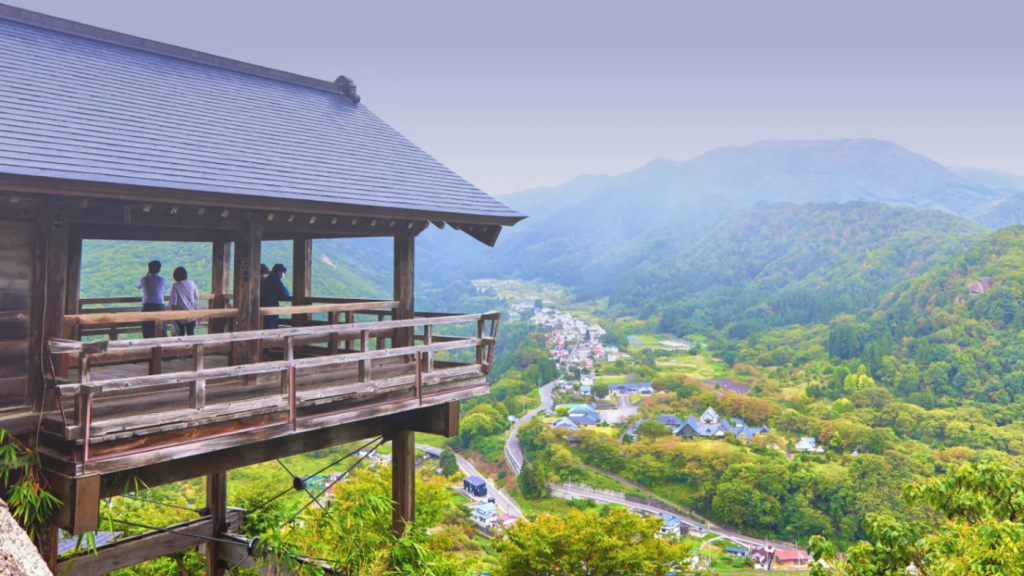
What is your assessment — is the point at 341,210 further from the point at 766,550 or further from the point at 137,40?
the point at 766,550

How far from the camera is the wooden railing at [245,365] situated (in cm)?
401

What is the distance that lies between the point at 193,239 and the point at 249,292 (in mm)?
2885

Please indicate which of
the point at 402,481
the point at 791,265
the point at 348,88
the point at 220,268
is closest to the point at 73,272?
the point at 220,268

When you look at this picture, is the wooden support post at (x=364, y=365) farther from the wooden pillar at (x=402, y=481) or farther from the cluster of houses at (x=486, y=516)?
the cluster of houses at (x=486, y=516)

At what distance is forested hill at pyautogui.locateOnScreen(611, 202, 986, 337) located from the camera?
10144 cm

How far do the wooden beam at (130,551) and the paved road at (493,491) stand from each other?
3952 centimetres

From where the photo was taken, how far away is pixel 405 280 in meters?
6.79

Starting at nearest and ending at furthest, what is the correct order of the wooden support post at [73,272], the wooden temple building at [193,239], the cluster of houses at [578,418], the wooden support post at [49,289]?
1. the wooden temple building at [193,239]
2. the wooden support post at [49,289]
3. the wooden support post at [73,272]
4. the cluster of houses at [578,418]

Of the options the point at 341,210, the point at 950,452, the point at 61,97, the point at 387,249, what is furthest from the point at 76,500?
the point at 387,249

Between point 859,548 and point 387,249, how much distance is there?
13092cm

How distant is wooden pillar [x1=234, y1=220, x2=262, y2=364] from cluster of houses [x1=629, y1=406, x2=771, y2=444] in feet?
179

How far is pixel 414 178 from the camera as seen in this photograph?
7.37 m

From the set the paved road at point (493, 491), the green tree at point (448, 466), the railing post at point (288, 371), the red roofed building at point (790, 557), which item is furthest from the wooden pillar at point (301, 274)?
the red roofed building at point (790, 557)

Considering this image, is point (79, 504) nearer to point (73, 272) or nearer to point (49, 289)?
point (49, 289)
